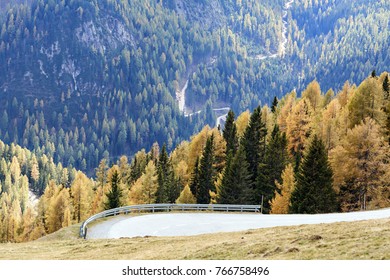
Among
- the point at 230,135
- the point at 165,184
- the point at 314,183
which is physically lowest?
the point at 165,184

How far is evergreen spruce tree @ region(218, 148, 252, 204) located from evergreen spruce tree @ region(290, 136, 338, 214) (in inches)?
415

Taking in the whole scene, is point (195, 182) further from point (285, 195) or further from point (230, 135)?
point (285, 195)

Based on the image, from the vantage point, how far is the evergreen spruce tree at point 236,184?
56.7 m

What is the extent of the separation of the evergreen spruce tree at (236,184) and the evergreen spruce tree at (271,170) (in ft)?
4.96

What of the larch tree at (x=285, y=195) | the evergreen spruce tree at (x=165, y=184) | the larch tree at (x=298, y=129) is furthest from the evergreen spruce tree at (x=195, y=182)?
the larch tree at (x=285, y=195)

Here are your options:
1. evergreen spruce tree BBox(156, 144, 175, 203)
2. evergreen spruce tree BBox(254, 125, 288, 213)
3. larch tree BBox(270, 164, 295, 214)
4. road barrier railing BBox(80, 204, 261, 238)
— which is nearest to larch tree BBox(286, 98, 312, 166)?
evergreen spruce tree BBox(254, 125, 288, 213)

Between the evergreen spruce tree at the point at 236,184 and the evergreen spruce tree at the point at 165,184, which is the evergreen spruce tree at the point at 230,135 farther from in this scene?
the evergreen spruce tree at the point at 236,184

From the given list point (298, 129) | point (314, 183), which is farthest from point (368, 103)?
point (314, 183)

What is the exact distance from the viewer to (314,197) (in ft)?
151

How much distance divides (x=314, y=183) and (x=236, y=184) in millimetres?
12561

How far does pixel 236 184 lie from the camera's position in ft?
186

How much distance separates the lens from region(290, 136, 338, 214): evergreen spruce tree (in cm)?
4616
